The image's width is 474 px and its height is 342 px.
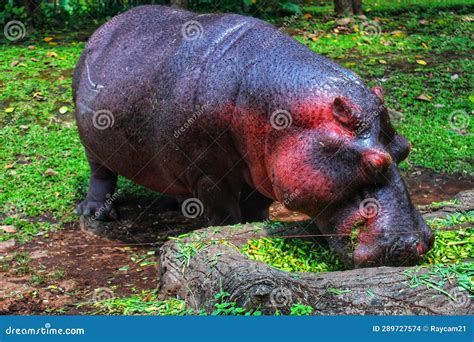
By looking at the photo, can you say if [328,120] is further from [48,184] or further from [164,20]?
[48,184]

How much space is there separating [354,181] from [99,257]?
96.2 inches

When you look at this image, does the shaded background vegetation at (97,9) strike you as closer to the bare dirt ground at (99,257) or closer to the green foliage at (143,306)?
the bare dirt ground at (99,257)

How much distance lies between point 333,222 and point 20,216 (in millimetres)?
3302

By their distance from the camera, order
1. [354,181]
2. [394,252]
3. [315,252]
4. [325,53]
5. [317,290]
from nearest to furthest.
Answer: [317,290], [394,252], [354,181], [315,252], [325,53]

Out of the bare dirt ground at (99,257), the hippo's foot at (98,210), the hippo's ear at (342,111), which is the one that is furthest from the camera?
the hippo's foot at (98,210)

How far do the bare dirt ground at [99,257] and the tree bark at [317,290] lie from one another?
101cm

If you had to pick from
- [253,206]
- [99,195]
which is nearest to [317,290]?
[253,206]

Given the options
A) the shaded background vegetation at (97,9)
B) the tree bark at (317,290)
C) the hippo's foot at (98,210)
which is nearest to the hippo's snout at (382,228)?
the tree bark at (317,290)

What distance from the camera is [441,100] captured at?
916 centimetres

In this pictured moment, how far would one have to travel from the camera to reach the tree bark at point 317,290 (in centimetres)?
374

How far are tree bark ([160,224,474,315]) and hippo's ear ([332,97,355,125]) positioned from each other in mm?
872

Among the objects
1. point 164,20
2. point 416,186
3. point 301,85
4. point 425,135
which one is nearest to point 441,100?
point 425,135

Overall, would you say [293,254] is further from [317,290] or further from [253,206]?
[253,206]

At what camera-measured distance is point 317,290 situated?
388cm
